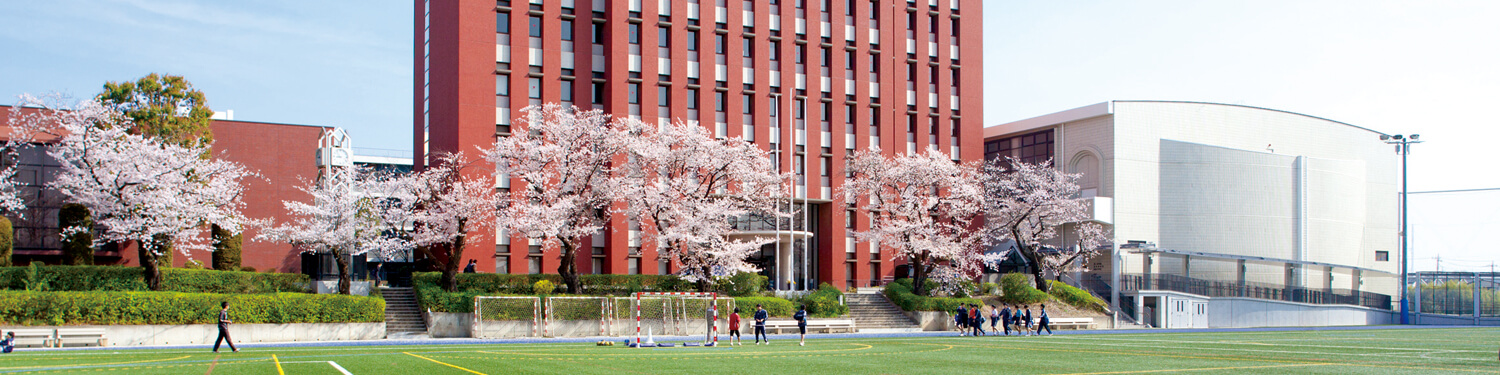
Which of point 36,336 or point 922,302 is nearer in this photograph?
point 36,336

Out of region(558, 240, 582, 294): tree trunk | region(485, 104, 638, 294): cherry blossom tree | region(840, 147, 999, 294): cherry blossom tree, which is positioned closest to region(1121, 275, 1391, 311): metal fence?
region(840, 147, 999, 294): cherry blossom tree

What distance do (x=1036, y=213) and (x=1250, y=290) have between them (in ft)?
52.7

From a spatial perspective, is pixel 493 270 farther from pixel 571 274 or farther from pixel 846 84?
pixel 846 84

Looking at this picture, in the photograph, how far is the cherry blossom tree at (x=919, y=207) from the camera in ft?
181

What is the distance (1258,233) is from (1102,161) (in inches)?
481

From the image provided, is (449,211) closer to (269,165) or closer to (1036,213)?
(269,165)

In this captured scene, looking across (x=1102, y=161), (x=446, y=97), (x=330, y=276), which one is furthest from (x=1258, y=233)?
(x=330, y=276)

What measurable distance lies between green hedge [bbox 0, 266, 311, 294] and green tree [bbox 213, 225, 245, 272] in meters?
5.54

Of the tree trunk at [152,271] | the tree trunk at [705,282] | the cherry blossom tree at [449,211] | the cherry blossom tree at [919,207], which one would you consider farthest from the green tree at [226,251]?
the cherry blossom tree at [919,207]

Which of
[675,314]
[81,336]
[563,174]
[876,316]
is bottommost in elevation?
[876,316]

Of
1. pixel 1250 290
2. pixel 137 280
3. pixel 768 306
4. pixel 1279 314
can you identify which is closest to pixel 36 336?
pixel 137 280

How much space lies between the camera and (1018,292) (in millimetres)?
54344

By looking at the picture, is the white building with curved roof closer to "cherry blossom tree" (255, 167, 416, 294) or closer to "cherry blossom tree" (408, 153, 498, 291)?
"cherry blossom tree" (408, 153, 498, 291)

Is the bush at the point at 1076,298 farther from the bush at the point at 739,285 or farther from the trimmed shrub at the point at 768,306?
the bush at the point at 739,285
